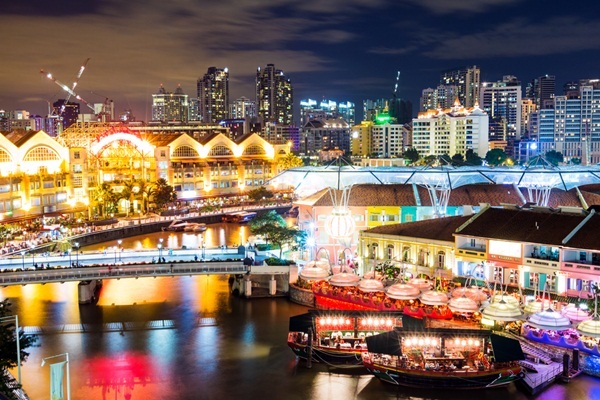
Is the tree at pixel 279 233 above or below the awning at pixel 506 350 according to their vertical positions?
above

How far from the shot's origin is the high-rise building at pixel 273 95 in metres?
196

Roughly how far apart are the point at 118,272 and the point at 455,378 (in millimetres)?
17418

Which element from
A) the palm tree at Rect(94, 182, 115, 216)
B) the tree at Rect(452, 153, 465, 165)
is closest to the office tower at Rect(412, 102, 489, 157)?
the tree at Rect(452, 153, 465, 165)

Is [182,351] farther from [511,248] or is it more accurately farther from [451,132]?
[451,132]

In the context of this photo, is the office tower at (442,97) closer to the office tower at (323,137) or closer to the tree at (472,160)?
the office tower at (323,137)

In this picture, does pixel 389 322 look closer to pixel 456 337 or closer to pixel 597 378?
pixel 456 337

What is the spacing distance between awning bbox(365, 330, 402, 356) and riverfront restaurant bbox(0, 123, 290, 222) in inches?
1592

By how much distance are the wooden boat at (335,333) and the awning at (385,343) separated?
1.42 metres

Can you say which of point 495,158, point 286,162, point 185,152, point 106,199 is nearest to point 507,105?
point 495,158

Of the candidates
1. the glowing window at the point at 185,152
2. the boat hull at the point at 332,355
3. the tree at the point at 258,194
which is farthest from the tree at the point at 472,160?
the boat hull at the point at 332,355

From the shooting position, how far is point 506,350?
22672 mm

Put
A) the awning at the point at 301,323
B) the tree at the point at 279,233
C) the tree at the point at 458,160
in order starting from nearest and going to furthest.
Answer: the awning at the point at 301,323 → the tree at the point at 279,233 → the tree at the point at 458,160

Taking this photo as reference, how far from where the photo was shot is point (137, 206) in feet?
217

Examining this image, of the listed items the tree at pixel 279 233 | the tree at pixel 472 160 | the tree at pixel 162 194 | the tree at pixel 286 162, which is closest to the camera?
the tree at pixel 279 233
